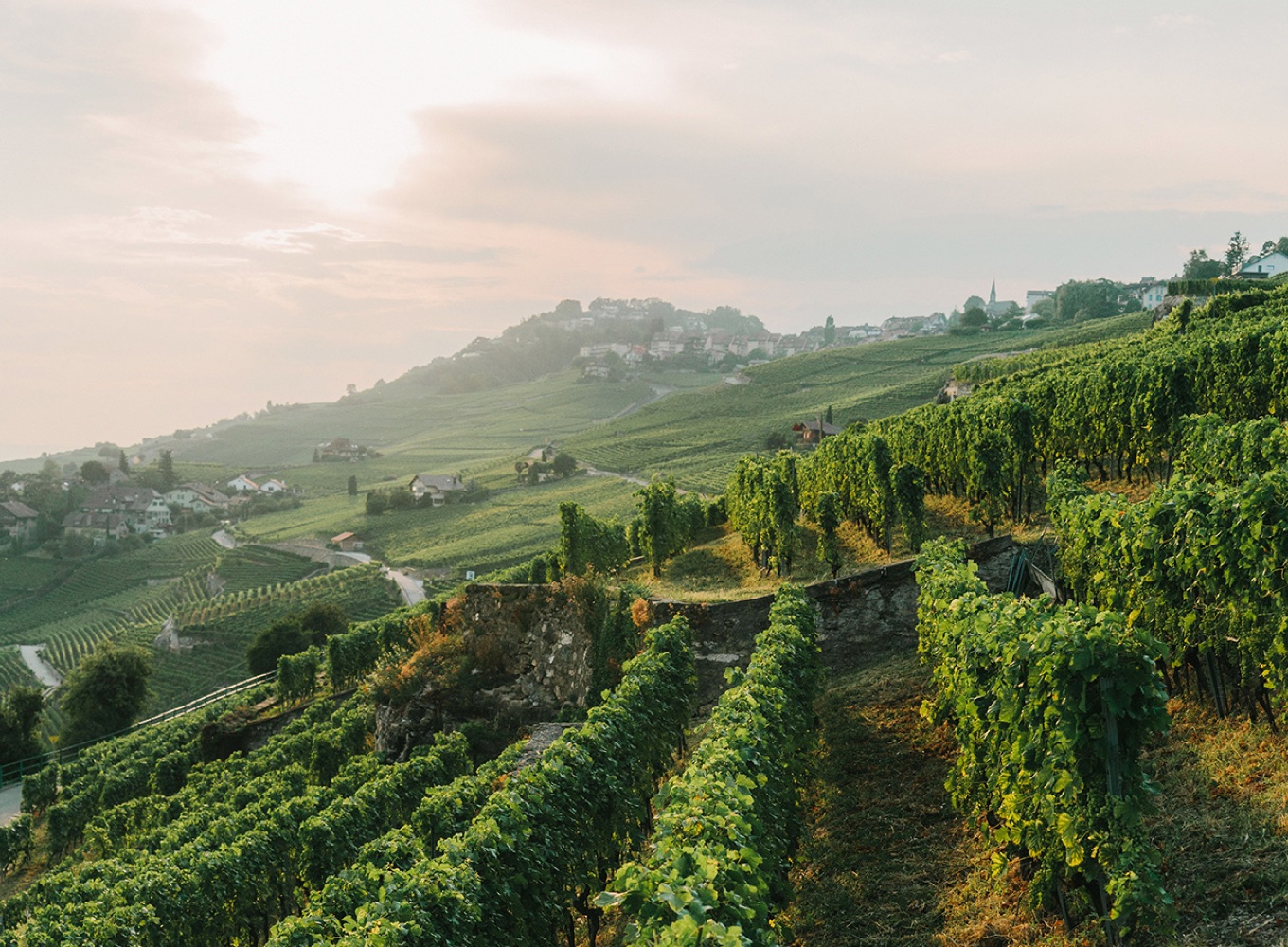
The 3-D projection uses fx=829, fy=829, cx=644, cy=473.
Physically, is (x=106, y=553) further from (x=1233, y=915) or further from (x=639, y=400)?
(x=1233, y=915)

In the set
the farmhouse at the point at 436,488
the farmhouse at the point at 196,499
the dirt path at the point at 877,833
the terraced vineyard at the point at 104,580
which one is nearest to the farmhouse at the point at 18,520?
the farmhouse at the point at 196,499

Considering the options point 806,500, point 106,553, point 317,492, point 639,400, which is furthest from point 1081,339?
point 106,553

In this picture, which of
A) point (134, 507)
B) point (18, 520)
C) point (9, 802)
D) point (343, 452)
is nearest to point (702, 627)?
point (9, 802)

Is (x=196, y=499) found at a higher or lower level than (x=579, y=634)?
lower

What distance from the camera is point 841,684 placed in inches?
696

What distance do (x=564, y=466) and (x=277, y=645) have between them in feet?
164

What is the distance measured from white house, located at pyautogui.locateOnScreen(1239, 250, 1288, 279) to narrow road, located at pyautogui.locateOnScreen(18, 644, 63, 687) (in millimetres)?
110262

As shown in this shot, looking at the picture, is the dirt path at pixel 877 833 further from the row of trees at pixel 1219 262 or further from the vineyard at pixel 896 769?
the row of trees at pixel 1219 262

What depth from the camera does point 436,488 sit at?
97938mm

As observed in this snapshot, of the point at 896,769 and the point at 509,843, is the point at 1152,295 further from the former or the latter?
the point at 509,843

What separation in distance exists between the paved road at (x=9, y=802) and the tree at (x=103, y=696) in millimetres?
4217

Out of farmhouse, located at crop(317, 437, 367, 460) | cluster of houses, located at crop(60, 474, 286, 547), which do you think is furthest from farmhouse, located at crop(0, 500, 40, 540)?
farmhouse, located at crop(317, 437, 367, 460)

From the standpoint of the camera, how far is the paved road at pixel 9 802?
37.9 m

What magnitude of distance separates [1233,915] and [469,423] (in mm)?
166492
